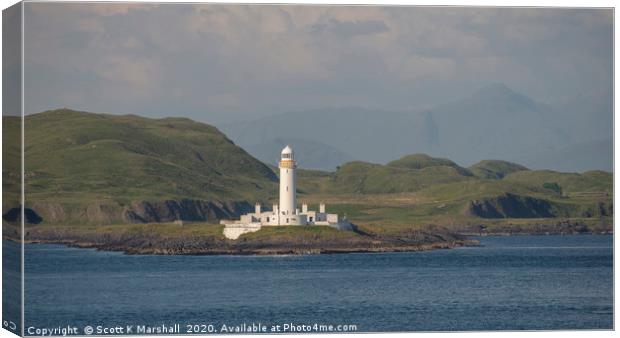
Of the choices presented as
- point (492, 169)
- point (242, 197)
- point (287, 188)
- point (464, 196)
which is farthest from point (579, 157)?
point (492, 169)

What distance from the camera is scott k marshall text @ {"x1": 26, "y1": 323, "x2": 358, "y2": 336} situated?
4891cm

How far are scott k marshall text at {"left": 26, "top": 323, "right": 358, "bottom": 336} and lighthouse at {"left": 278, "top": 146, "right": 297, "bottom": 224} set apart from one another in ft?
136

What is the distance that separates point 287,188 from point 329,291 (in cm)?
3075

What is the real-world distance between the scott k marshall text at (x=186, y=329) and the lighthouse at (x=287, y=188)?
1636 inches

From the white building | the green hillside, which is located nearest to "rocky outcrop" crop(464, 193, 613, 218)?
the green hillside

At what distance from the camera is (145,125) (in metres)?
188

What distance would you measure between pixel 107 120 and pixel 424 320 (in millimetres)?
128467

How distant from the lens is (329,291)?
6381cm

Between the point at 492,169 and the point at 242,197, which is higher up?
the point at 492,169

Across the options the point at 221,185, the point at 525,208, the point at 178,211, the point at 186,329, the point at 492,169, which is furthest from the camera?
the point at 492,169

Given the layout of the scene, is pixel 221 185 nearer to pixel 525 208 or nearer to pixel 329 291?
pixel 525 208

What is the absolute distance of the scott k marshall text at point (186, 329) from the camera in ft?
160

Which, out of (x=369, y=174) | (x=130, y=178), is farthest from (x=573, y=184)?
(x=130, y=178)

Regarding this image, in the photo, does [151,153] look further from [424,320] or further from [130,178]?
[424,320]
